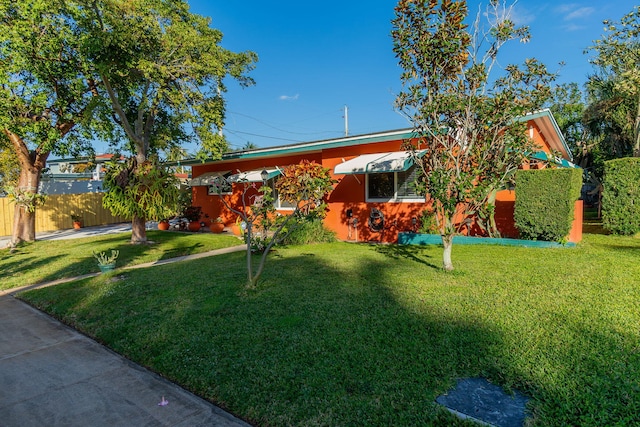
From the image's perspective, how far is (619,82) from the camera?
14.7m

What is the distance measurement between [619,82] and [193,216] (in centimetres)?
1994

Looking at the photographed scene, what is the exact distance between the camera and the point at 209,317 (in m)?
5.41

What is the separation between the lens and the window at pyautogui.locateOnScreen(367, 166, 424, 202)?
12.1 meters

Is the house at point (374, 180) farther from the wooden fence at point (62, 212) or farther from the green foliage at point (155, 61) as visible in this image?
the wooden fence at point (62, 212)

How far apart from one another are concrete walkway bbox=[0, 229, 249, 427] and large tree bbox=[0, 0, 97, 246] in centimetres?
1021

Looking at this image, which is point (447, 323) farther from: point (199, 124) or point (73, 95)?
point (73, 95)

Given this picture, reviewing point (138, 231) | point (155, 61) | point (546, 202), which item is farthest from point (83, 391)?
point (155, 61)

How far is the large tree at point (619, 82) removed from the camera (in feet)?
47.1

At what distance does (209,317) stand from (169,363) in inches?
47.0

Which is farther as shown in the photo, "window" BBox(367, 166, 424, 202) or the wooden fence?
the wooden fence

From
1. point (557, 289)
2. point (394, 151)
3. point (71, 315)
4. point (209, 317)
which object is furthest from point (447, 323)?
point (394, 151)

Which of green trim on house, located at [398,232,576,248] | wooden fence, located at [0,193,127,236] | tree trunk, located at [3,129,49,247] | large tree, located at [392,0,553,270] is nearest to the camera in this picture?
large tree, located at [392,0,553,270]

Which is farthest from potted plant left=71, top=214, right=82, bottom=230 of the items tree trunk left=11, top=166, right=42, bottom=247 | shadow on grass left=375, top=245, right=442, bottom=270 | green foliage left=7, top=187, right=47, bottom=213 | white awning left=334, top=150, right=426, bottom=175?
shadow on grass left=375, top=245, right=442, bottom=270

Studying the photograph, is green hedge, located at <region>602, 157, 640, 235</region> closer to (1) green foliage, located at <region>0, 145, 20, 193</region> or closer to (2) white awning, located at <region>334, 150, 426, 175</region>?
(2) white awning, located at <region>334, 150, 426, 175</region>
